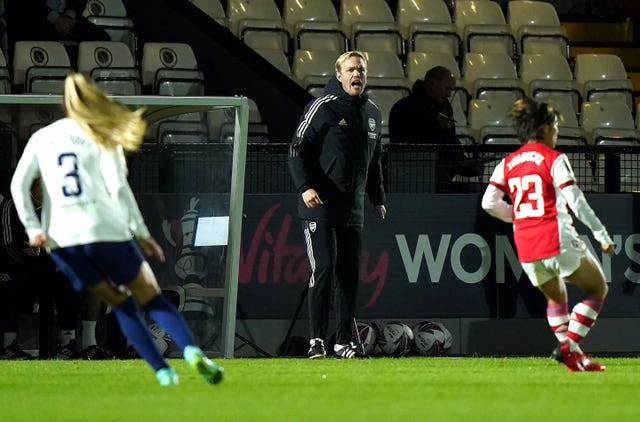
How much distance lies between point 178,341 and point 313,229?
3.69 m

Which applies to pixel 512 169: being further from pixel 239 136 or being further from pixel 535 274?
pixel 239 136

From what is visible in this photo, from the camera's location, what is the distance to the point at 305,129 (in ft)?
37.1

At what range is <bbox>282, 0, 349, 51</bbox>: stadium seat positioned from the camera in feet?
55.4

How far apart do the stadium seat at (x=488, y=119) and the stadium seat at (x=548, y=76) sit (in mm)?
719

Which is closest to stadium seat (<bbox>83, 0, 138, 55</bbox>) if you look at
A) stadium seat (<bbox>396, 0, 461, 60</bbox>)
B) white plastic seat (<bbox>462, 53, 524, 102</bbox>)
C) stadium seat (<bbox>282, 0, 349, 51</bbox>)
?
stadium seat (<bbox>282, 0, 349, 51</bbox>)

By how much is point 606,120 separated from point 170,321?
1001cm

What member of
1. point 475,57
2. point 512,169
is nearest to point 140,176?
point 512,169

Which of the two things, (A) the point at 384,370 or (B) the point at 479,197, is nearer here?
(A) the point at 384,370

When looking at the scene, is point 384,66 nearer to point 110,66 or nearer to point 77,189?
point 110,66

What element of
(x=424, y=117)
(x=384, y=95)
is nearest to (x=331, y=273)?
(x=424, y=117)

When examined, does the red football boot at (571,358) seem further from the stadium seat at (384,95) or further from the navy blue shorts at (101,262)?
the stadium seat at (384,95)

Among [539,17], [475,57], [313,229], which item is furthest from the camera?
[539,17]

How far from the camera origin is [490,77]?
16.8 metres

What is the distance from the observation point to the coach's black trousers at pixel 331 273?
440 inches
